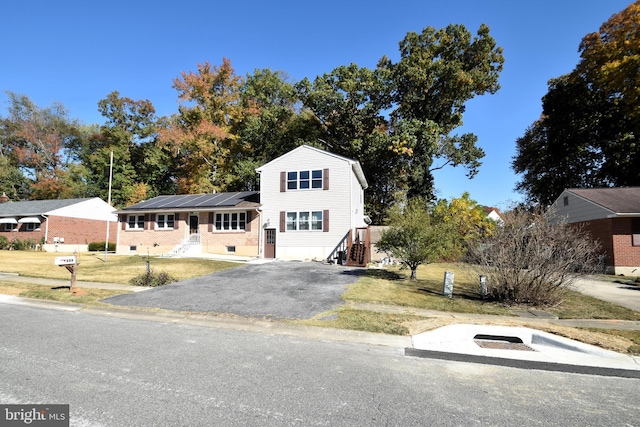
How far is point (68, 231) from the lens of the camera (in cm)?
3369

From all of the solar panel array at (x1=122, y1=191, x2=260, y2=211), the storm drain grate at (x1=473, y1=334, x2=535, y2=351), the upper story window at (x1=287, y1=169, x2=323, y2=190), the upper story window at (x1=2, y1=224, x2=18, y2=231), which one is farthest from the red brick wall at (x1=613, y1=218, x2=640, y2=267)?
the upper story window at (x1=2, y1=224, x2=18, y2=231)

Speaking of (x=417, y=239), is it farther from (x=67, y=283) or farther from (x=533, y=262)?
(x=67, y=283)

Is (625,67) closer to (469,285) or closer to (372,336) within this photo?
(469,285)

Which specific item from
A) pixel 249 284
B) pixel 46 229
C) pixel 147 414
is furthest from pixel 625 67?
pixel 46 229

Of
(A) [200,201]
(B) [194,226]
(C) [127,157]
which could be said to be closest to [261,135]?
(A) [200,201]

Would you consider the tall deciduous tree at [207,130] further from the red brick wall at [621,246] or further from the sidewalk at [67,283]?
the red brick wall at [621,246]

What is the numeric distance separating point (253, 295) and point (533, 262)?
8354 mm

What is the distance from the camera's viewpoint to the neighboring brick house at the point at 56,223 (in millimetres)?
31750

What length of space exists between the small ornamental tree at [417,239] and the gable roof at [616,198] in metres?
12.7

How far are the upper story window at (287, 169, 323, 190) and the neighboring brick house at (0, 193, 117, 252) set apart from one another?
1754 cm

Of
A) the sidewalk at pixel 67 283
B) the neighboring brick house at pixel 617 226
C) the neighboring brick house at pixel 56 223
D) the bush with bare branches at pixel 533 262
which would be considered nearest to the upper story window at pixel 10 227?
the neighboring brick house at pixel 56 223

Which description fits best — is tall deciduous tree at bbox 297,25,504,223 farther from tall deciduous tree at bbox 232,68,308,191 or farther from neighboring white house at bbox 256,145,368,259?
neighboring white house at bbox 256,145,368,259

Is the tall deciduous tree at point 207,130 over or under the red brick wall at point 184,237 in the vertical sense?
over

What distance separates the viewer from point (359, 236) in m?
20.7
